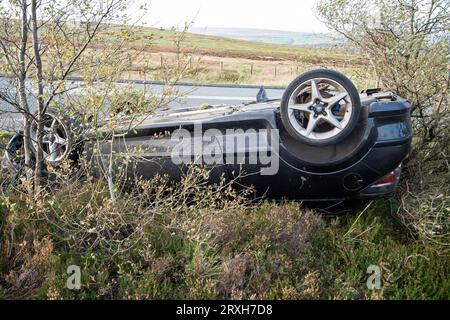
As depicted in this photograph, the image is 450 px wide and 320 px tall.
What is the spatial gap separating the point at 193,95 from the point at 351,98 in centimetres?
1044

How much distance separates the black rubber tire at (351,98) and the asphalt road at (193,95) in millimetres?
963

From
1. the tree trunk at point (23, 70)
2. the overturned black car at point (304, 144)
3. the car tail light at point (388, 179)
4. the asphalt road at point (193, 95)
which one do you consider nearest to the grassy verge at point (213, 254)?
the overturned black car at point (304, 144)

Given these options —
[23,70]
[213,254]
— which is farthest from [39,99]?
[213,254]

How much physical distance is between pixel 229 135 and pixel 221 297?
1.36 meters

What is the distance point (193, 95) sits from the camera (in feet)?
43.9

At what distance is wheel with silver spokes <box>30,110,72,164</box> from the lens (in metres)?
3.91

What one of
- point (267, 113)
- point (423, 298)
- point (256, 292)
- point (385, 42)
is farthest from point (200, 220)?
point (385, 42)

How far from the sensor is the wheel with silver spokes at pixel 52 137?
391 cm

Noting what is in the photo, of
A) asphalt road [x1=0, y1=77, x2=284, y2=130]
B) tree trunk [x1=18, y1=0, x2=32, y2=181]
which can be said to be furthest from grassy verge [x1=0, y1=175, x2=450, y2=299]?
asphalt road [x1=0, y1=77, x2=284, y2=130]

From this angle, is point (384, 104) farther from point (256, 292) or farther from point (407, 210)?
point (256, 292)

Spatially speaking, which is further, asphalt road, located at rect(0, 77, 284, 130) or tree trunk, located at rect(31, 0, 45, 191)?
asphalt road, located at rect(0, 77, 284, 130)

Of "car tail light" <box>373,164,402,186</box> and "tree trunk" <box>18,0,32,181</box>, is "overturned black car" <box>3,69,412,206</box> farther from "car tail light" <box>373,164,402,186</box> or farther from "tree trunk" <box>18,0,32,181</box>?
"tree trunk" <box>18,0,32,181</box>

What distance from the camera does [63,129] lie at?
13.2 ft

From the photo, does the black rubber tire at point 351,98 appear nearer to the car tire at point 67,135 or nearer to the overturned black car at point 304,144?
the overturned black car at point 304,144
